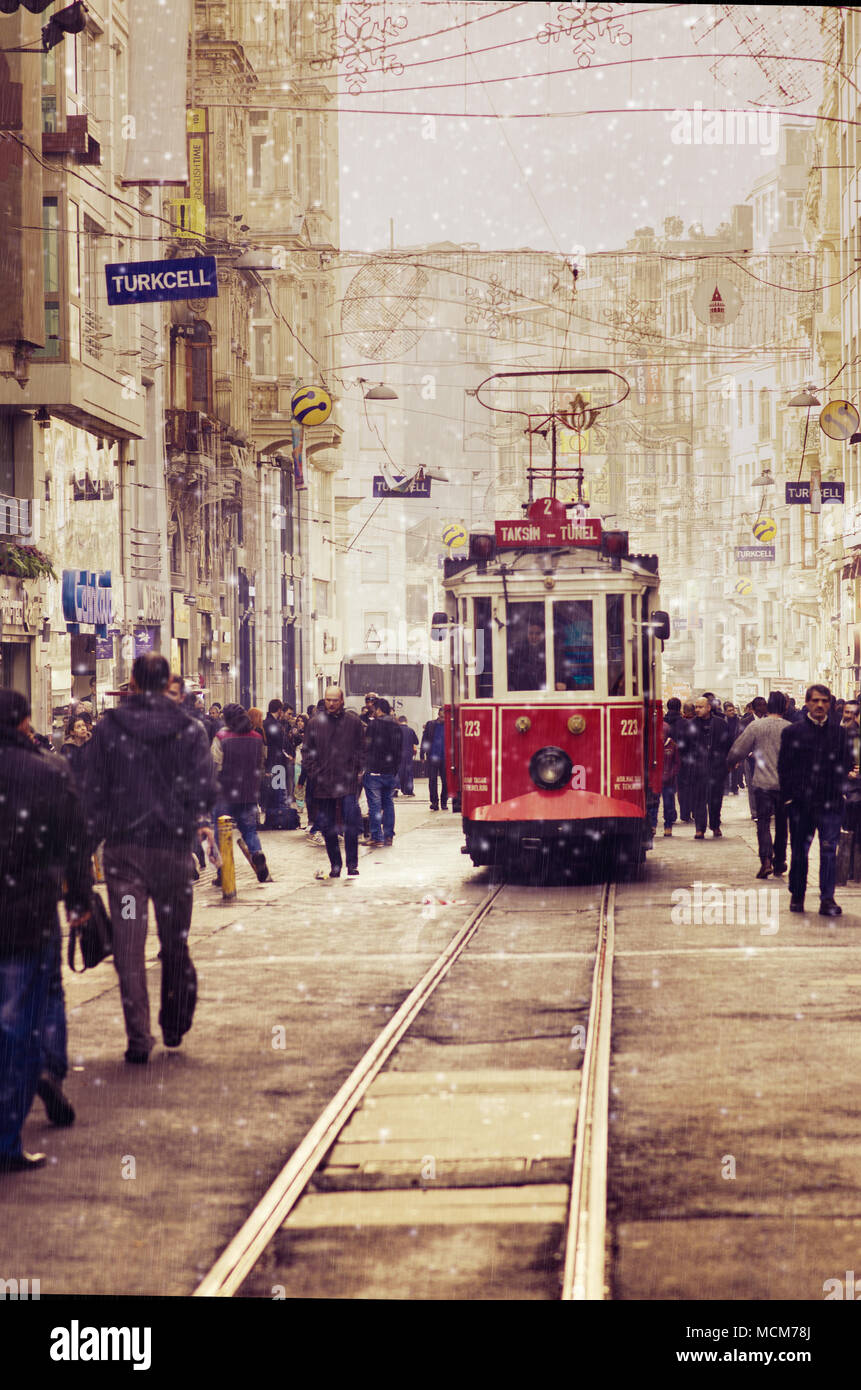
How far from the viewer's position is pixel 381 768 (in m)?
21.0

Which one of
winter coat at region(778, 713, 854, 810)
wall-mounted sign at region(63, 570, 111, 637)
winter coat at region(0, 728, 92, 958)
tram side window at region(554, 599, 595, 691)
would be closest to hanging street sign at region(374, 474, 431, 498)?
wall-mounted sign at region(63, 570, 111, 637)

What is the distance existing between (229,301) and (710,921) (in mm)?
29596

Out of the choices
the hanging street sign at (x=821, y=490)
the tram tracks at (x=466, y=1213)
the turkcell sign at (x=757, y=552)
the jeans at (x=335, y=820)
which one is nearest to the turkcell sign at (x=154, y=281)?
the jeans at (x=335, y=820)

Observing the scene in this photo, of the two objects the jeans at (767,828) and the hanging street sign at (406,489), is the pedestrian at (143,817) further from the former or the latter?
the hanging street sign at (406,489)

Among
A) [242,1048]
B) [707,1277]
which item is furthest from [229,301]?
[707,1277]

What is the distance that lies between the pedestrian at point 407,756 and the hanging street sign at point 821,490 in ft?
26.8

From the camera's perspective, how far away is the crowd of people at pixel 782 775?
1357 centimetres

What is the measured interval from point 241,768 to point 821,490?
20913mm

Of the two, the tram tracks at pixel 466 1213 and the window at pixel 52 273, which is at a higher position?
the window at pixel 52 273

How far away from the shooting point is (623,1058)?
8.62m

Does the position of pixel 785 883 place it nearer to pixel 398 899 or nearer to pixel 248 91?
Answer: pixel 398 899

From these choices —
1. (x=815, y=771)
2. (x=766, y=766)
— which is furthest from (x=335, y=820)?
(x=815, y=771)

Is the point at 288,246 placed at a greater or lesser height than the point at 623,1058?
greater

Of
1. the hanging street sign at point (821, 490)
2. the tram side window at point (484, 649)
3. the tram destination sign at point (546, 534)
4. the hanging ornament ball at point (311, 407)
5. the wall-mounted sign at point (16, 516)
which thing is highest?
the hanging ornament ball at point (311, 407)
